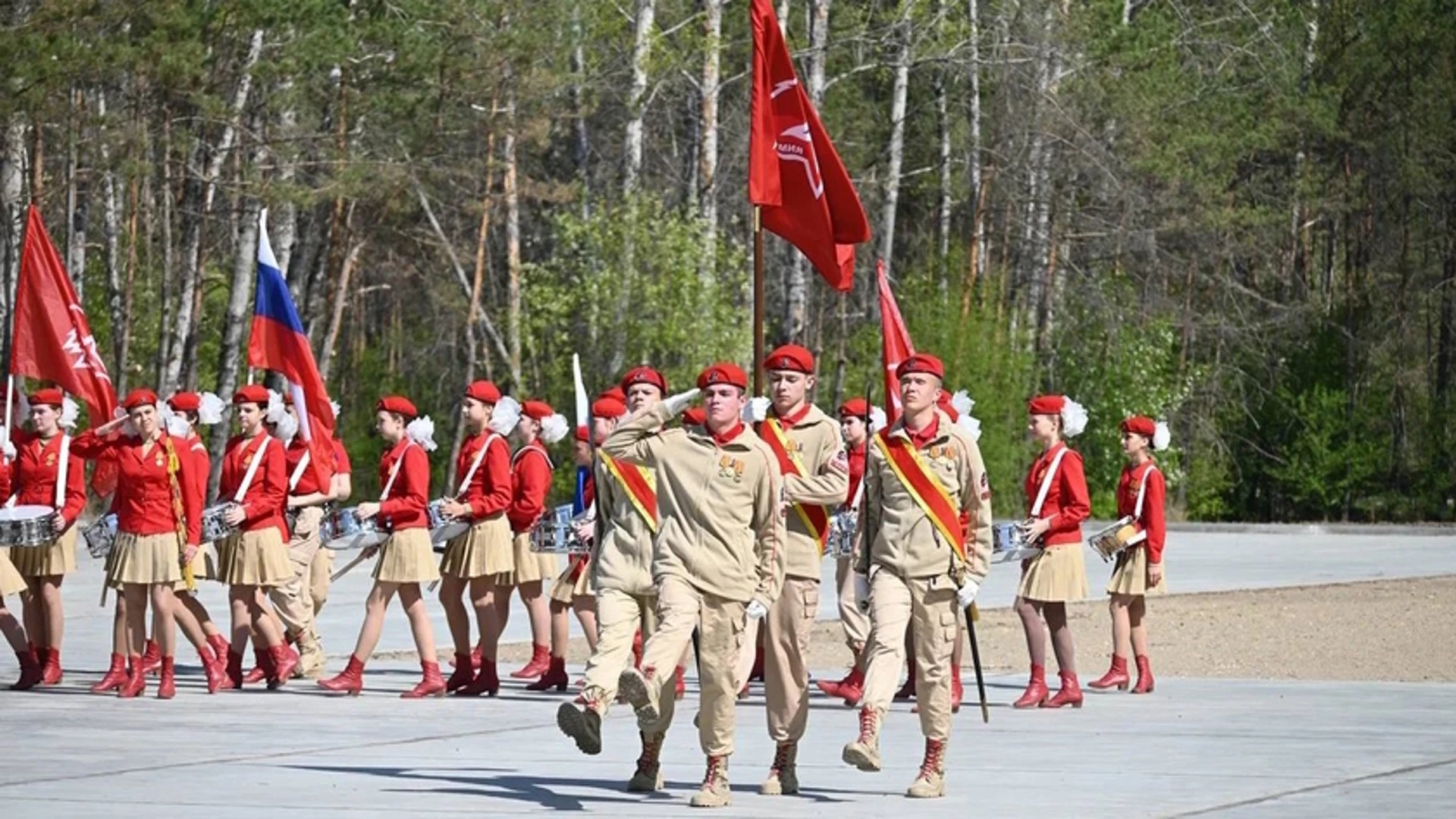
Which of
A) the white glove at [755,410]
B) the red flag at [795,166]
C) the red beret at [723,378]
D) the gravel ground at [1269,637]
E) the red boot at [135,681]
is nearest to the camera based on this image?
the red beret at [723,378]

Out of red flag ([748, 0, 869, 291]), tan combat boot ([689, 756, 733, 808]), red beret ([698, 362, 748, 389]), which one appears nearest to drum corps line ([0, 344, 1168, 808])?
red beret ([698, 362, 748, 389])

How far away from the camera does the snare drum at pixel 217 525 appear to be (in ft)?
A: 54.1

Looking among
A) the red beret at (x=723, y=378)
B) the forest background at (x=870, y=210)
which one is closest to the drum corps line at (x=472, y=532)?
the red beret at (x=723, y=378)

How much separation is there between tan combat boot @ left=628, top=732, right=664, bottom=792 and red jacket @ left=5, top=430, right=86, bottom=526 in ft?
20.2

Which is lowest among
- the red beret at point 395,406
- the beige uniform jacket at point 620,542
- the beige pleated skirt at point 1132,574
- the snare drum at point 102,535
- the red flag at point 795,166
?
the beige pleated skirt at point 1132,574

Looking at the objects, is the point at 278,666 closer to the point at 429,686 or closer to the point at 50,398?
the point at 429,686

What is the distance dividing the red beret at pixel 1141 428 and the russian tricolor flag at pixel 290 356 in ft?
17.3

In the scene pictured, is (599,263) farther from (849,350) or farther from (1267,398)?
(1267,398)

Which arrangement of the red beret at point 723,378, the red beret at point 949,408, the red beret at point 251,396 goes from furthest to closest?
the red beret at point 251,396 < the red beret at point 949,408 < the red beret at point 723,378

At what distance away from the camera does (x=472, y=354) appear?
149ft

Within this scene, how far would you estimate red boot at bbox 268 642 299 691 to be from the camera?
1664cm

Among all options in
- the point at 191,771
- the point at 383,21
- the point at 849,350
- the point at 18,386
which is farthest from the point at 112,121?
the point at 191,771

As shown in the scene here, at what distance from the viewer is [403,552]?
16.2 meters

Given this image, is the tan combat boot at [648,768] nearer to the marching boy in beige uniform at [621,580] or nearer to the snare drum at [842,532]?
the marching boy in beige uniform at [621,580]
